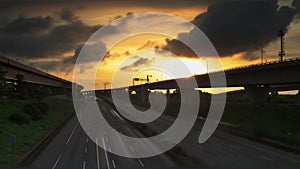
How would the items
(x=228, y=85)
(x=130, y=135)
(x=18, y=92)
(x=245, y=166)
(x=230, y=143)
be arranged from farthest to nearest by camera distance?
(x=18, y=92)
(x=228, y=85)
(x=130, y=135)
(x=230, y=143)
(x=245, y=166)

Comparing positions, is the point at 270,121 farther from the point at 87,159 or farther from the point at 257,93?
the point at 87,159

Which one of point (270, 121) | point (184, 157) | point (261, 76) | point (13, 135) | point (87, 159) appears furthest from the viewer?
point (261, 76)

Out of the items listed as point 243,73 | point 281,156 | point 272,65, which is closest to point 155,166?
point 281,156

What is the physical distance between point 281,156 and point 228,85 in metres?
50.4

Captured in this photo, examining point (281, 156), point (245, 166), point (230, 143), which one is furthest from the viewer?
point (230, 143)

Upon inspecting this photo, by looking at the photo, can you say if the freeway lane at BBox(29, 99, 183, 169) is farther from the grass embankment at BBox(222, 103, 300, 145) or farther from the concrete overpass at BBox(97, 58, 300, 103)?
the concrete overpass at BBox(97, 58, 300, 103)

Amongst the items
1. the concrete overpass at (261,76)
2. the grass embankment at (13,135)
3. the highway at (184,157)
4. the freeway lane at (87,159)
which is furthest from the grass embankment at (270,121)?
the grass embankment at (13,135)

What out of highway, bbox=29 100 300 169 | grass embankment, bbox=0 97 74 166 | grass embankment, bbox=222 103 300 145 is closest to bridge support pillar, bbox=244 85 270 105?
grass embankment, bbox=222 103 300 145

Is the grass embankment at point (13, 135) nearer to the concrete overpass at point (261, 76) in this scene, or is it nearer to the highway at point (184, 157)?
the highway at point (184, 157)

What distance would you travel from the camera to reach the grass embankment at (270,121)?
165 ft

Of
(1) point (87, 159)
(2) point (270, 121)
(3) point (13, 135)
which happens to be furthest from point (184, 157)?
(2) point (270, 121)

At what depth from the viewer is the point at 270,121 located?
61188 mm

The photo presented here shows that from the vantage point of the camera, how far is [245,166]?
3072cm

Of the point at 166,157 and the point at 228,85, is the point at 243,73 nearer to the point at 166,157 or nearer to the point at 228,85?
the point at 228,85
